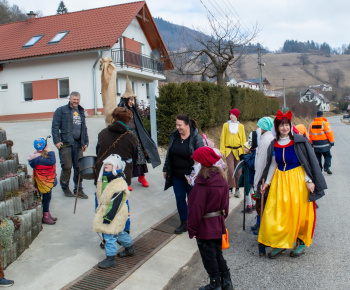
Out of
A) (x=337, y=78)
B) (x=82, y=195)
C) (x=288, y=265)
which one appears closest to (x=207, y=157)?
(x=288, y=265)

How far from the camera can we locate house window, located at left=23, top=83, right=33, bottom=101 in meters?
24.0

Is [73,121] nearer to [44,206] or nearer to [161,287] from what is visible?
[44,206]

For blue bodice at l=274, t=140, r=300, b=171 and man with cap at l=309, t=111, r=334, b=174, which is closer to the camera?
blue bodice at l=274, t=140, r=300, b=171

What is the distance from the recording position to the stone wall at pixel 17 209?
4318 millimetres

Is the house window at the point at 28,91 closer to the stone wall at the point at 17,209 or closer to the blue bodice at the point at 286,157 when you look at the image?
the stone wall at the point at 17,209

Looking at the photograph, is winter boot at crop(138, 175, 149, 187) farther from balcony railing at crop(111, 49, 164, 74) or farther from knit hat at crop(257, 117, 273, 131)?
balcony railing at crop(111, 49, 164, 74)

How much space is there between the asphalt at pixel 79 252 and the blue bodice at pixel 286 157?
66.1 inches

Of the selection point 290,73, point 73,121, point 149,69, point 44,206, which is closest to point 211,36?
point 149,69

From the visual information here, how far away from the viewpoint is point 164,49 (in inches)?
1168

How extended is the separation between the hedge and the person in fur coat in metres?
7.62

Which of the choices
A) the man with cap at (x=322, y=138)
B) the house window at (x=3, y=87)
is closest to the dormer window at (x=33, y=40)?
the house window at (x=3, y=87)

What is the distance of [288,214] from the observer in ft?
15.6

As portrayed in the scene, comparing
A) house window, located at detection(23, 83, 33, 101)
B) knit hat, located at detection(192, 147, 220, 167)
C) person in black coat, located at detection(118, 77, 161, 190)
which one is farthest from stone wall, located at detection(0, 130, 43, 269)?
house window, located at detection(23, 83, 33, 101)

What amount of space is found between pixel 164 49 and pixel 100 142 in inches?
1021
